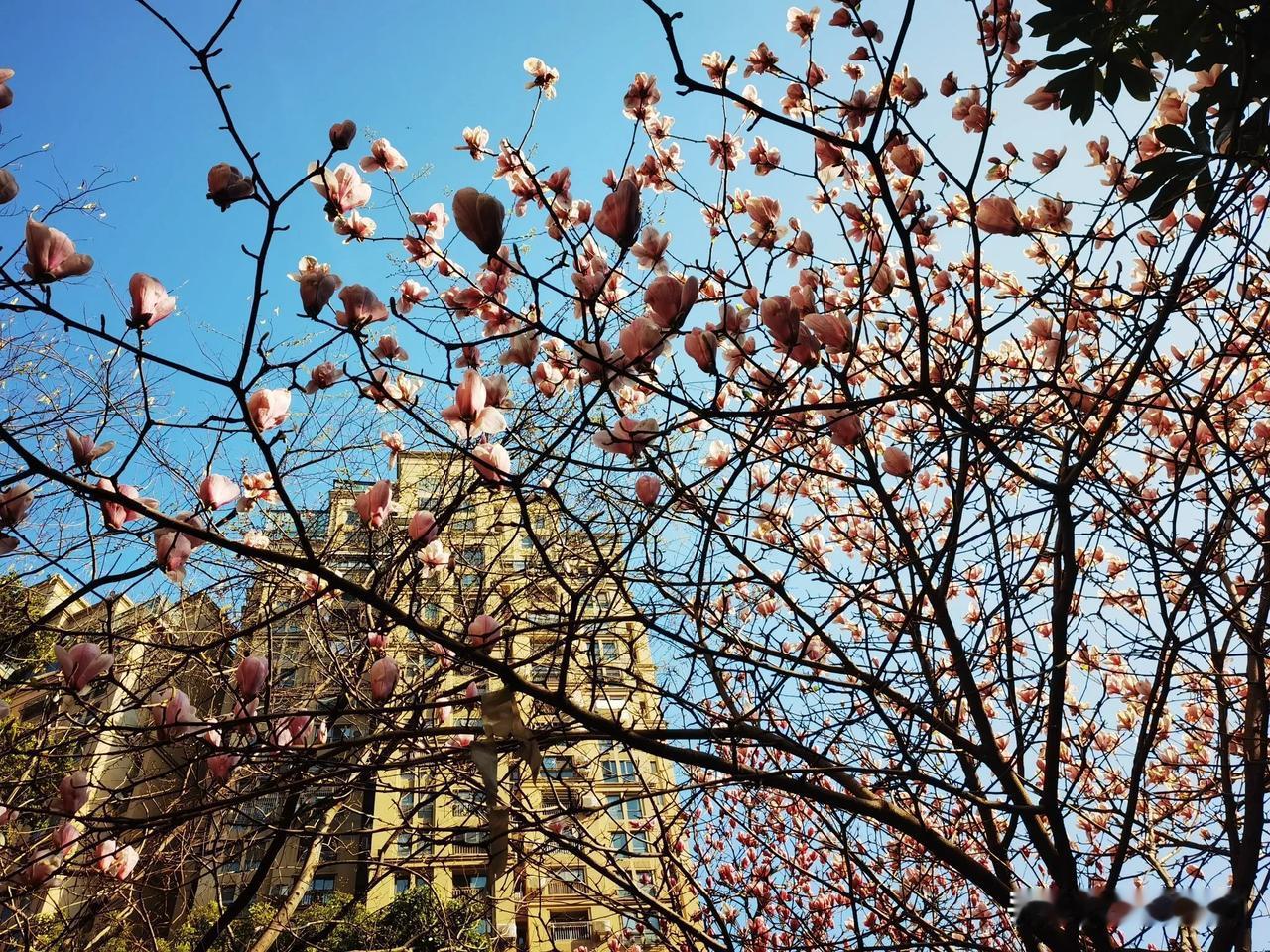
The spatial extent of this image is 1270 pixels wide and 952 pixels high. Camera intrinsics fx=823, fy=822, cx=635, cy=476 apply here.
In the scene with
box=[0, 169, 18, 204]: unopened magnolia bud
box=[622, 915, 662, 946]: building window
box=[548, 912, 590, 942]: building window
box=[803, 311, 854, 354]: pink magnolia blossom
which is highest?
box=[0, 169, 18, 204]: unopened magnolia bud

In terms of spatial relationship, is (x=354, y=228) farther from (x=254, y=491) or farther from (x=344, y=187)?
(x=254, y=491)

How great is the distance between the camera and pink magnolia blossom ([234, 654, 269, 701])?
1.74 metres

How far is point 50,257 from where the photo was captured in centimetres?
128

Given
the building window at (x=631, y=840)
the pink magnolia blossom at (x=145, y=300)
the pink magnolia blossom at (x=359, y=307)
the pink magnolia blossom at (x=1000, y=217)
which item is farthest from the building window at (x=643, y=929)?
the pink magnolia blossom at (x=1000, y=217)

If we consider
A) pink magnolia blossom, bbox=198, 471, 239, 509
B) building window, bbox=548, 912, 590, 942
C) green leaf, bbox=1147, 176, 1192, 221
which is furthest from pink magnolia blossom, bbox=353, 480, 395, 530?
green leaf, bbox=1147, 176, 1192, 221

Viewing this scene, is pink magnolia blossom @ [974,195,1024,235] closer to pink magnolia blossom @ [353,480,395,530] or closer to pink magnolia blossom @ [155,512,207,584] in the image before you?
pink magnolia blossom @ [353,480,395,530]

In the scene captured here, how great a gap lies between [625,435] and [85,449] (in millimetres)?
980

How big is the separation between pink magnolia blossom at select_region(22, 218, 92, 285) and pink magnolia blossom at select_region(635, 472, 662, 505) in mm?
1033

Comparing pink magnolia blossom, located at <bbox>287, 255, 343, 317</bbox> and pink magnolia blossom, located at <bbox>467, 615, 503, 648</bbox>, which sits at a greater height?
pink magnolia blossom, located at <bbox>287, 255, 343, 317</bbox>

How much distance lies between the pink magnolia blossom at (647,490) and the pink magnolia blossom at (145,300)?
36.2 inches

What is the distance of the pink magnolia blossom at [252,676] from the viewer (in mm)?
1736

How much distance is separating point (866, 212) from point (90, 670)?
2263 millimetres

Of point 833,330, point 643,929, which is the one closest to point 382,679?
point 833,330

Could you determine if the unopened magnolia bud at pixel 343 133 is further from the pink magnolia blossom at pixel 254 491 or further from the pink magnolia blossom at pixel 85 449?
the pink magnolia blossom at pixel 254 491
